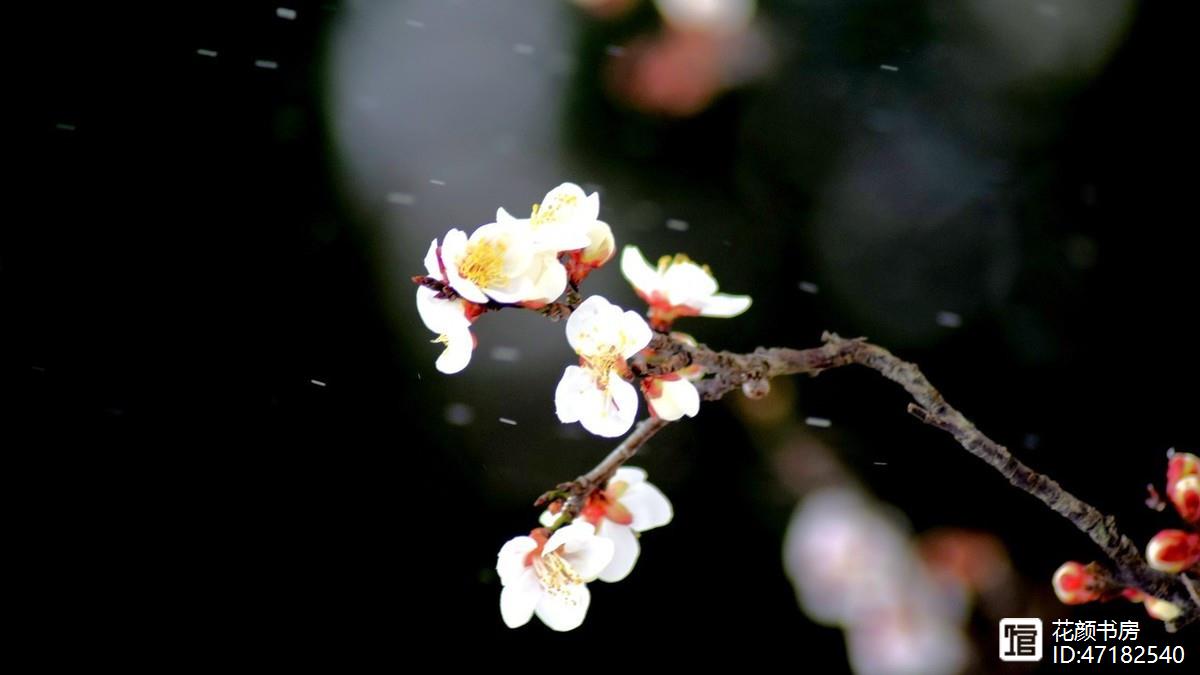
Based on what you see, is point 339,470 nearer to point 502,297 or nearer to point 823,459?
point 823,459

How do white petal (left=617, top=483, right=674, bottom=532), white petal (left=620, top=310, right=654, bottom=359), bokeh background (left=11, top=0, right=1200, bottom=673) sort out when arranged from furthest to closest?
bokeh background (left=11, top=0, right=1200, bottom=673), white petal (left=617, top=483, right=674, bottom=532), white petal (left=620, top=310, right=654, bottom=359)

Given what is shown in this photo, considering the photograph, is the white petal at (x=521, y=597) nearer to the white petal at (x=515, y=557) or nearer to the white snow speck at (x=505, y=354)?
the white petal at (x=515, y=557)

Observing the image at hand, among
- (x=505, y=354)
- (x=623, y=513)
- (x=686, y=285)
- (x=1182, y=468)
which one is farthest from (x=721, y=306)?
(x=505, y=354)

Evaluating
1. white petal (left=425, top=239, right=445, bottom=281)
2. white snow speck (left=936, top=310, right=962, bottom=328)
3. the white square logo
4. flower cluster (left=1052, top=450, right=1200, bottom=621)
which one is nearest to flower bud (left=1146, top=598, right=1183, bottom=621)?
flower cluster (left=1052, top=450, right=1200, bottom=621)

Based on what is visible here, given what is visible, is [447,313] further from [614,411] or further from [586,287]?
[586,287]

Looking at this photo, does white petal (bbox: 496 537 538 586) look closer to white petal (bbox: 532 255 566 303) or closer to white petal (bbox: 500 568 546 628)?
white petal (bbox: 500 568 546 628)

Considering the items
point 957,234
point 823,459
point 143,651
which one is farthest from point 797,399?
point 143,651
